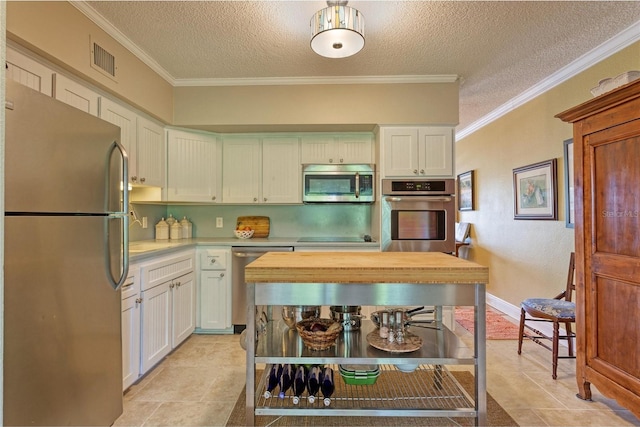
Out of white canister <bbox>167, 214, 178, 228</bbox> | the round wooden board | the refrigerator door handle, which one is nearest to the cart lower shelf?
Result: the round wooden board

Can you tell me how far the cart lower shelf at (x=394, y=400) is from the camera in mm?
1428

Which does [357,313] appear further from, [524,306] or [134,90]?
[134,90]

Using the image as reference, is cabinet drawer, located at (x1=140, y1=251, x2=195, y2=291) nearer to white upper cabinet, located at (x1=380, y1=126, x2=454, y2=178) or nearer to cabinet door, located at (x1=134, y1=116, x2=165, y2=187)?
cabinet door, located at (x1=134, y1=116, x2=165, y2=187)

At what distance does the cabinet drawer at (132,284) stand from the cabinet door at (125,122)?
0.88 meters

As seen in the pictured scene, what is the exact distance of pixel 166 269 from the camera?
2629 millimetres

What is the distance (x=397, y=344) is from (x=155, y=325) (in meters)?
1.89

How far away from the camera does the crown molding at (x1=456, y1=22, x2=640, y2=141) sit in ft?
7.70

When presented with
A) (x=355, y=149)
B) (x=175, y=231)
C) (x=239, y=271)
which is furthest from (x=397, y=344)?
(x=175, y=231)

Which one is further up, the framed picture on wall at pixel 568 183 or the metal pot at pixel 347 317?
the framed picture on wall at pixel 568 183

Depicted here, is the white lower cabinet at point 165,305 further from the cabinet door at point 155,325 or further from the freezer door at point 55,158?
the freezer door at point 55,158

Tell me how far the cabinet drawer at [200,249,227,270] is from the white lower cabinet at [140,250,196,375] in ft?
0.30

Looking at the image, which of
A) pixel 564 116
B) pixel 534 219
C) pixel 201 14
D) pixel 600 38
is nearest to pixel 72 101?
pixel 201 14

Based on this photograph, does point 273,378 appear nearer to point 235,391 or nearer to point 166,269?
point 235,391

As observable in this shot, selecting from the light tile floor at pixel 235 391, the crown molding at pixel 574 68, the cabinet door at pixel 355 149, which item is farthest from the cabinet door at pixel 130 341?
the crown molding at pixel 574 68
